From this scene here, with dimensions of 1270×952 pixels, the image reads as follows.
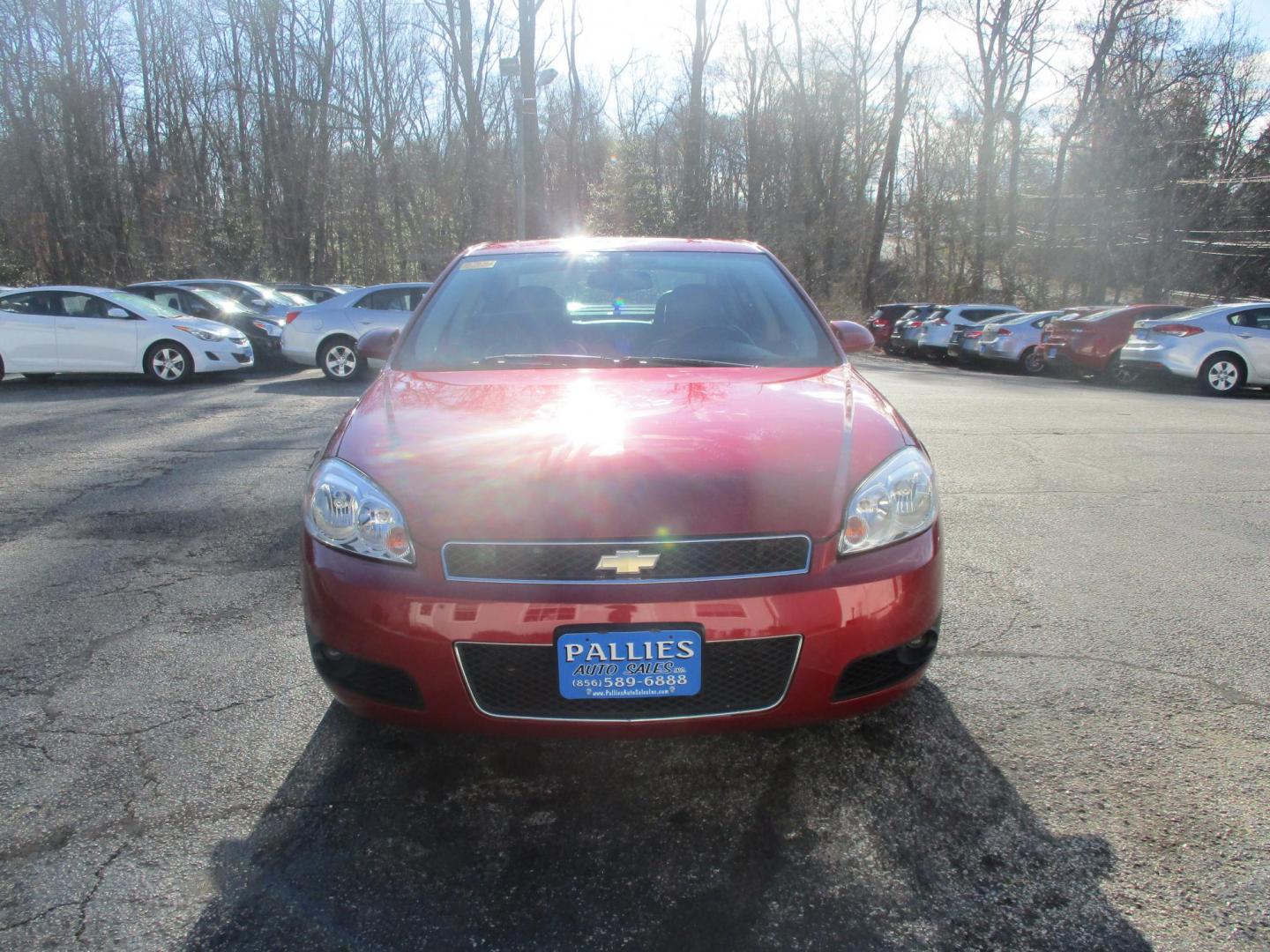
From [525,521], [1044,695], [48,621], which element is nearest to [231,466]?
[48,621]

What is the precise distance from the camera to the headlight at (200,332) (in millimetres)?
12000

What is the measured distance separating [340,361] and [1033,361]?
12763mm

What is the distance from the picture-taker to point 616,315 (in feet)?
12.2

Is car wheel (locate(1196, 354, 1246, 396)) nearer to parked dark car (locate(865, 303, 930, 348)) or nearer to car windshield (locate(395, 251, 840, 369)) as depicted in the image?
parked dark car (locate(865, 303, 930, 348))

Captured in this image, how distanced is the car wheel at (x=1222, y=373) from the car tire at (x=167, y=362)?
14173mm

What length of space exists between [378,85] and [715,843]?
33.1m

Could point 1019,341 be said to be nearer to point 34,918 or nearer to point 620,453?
point 620,453

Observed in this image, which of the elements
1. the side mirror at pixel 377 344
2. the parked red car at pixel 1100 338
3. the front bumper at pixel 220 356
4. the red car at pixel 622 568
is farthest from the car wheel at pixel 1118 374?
the red car at pixel 622 568

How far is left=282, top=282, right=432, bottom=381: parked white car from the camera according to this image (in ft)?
41.6

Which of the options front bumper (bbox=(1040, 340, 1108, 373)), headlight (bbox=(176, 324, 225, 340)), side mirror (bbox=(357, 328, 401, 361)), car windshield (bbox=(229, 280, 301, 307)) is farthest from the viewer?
car windshield (bbox=(229, 280, 301, 307))

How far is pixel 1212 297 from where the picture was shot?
29031mm

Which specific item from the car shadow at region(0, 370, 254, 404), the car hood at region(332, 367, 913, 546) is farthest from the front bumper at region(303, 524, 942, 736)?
the car shadow at region(0, 370, 254, 404)

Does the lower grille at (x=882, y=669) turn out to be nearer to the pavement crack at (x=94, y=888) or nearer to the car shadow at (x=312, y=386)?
the pavement crack at (x=94, y=888)

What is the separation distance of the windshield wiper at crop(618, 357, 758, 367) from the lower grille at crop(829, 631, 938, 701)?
127 cm
